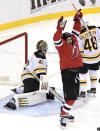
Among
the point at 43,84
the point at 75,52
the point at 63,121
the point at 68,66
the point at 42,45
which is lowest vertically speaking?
the point at 63,121

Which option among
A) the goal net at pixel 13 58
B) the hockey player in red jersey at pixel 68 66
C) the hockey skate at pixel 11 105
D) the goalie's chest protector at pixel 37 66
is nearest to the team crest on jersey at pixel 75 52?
the hockey player in red jersey at pixel 68 66

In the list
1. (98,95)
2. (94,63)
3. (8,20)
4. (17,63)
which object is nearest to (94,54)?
(94,63)

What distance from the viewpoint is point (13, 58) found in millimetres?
3578

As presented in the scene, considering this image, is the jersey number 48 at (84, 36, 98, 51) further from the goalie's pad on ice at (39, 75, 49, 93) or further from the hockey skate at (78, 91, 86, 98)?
the goalie's pad on ice at (39, 75, 49, 93)

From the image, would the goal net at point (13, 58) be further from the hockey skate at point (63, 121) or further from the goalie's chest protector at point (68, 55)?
the hockey skate at point (63, 121)

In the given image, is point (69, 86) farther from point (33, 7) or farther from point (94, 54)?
point (33, 7)

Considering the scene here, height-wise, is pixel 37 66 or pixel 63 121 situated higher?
pixel 37 66

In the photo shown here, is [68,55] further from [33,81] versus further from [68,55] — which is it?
[33,81]

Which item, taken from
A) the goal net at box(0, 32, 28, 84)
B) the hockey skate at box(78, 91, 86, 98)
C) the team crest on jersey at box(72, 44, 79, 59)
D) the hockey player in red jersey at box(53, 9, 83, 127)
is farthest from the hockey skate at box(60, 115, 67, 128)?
the goal net at box(0, 32, 28, 84)

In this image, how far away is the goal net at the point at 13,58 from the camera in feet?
11.1

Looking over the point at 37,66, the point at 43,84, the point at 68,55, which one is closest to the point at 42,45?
the point at 37,66

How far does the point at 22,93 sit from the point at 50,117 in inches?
21.6

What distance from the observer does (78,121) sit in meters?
2.54

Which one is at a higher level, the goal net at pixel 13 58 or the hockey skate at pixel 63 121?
the goal net at pixel 13 58
